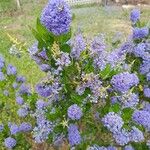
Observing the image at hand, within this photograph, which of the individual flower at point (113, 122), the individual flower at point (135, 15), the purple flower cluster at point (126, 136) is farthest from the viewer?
the individual flower at point (135, 15)

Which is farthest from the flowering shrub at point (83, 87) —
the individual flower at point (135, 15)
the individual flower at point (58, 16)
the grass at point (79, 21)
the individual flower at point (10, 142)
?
the grass at point (79, 21)

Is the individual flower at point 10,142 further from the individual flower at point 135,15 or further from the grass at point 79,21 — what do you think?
the grass at point 79,21

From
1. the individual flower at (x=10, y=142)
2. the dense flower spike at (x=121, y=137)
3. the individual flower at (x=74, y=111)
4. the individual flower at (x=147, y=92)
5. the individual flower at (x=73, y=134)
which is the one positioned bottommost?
the individual flower at (x=10, y=142)

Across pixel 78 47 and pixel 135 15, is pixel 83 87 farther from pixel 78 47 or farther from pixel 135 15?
pixel 135 15

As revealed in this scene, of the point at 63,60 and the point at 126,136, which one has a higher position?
the point at 63,60

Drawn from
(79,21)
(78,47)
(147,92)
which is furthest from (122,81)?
(79,21)

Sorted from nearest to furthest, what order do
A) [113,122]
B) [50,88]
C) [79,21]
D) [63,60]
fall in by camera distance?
[63,60] → [113,122] → [50,88] → [79,21]

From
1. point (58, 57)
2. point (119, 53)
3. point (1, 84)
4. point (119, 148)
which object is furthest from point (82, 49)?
point (1, 84)

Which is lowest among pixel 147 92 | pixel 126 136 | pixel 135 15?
pixel 147 92
